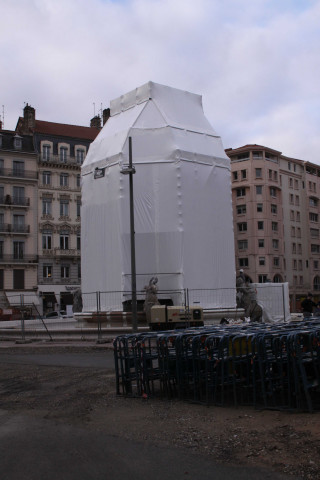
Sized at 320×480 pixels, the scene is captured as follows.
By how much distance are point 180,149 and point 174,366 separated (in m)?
19.6

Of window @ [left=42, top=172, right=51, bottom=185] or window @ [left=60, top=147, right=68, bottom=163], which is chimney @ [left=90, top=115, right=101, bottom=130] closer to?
window @ [left=60, top=147, right=68, bottom=163]

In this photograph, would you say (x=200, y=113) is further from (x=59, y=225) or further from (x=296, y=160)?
(x=296, y=160)

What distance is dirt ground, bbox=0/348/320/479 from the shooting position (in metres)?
5.99

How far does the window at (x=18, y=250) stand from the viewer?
56.8 m

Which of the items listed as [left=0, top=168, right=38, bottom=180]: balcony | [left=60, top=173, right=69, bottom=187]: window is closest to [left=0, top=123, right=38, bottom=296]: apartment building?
[left=0, top=168, right=38, bottom=180]: balcony

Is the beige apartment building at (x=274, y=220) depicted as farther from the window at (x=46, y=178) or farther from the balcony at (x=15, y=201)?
the balcony at (x=15, y=201)

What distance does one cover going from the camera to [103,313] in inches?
1016

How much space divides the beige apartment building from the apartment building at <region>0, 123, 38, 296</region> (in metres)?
27.1

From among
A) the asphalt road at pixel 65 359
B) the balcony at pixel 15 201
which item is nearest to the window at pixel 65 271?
the balcony at pixel 15 201

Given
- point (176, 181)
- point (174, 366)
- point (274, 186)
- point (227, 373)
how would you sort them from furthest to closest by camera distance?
point (274, 186), point (176, 181), point (174, 366), point (227, 373)

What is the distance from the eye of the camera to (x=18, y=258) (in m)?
56.8

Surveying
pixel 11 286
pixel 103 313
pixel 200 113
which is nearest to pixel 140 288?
pixel 103 313

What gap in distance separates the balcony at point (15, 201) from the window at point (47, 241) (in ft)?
12.0

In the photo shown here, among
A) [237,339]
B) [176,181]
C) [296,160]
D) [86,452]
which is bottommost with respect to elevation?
[86,452]
